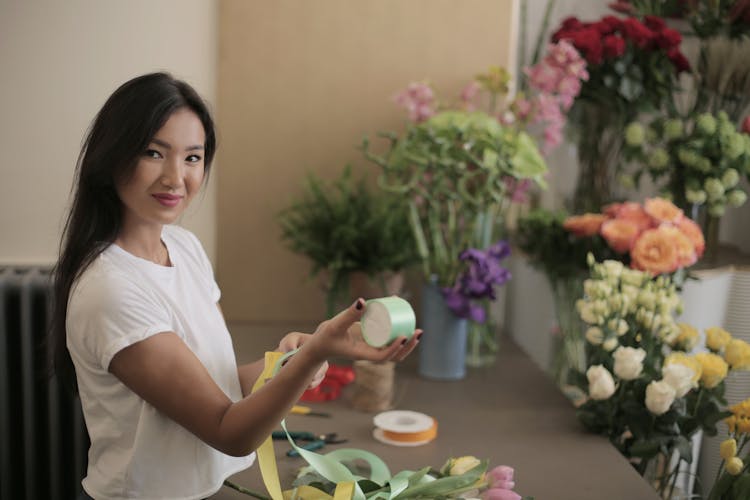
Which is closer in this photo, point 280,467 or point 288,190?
point 280,467

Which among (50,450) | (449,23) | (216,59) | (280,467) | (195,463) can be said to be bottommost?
(50,450)

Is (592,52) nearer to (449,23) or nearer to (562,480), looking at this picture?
(449,23)

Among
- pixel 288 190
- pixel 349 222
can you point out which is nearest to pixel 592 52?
pixel 349 222

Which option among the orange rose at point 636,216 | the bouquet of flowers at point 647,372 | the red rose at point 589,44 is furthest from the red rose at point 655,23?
the bouquet of flowers at point 647,372

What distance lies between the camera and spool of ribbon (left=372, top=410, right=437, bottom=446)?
1196 millimetres

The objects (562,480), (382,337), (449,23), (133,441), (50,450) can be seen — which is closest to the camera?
(382,337)

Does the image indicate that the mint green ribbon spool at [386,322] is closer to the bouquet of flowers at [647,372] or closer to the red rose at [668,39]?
the bouquet of flowers at [647,372]

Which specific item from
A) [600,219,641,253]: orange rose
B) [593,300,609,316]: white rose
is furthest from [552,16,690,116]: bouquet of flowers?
[593,300,609,316]: white rose

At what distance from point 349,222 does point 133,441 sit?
2.67 ft

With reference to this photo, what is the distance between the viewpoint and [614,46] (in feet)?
4.97

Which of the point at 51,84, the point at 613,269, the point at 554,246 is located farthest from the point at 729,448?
the point at 51,84

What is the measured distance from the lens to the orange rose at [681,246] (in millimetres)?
1307

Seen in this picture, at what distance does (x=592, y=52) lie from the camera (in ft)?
4.99

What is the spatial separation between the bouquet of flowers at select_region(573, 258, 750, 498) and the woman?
0.53 metres
